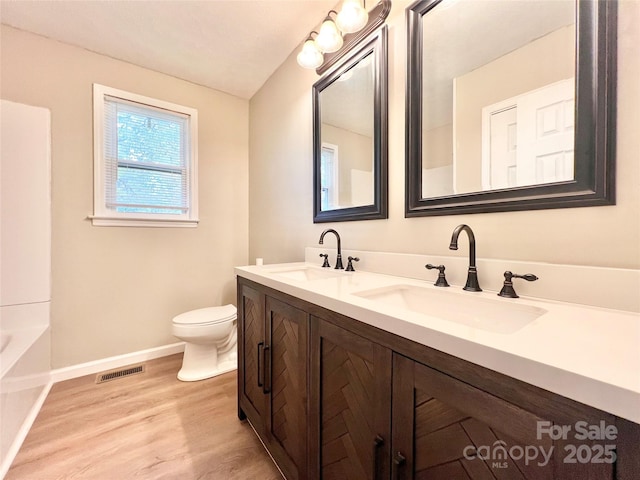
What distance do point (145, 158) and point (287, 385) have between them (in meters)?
2.26

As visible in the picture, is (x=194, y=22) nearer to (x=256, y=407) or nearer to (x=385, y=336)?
(x=385, y=336)

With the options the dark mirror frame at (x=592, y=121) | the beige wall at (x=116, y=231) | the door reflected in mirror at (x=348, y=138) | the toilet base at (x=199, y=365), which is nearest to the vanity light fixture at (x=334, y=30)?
the door reflected in mirror at (x=348, y=138)

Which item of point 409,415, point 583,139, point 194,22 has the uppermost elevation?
point 194,22

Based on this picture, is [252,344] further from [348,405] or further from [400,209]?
[400,209]

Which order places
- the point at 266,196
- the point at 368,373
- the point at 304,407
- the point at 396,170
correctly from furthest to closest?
the point at 266,196
the point at 396,170
the point at 304,407
the point at 368,373

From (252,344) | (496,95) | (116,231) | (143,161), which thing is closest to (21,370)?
(116,231)

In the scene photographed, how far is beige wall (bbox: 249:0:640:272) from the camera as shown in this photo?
705 mm

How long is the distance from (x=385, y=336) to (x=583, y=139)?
0.82 m

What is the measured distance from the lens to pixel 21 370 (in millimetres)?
1440

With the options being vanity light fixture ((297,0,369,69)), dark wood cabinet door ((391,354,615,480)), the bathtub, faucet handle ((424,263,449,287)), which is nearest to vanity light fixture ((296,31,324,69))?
vanity light fixture ((297,0,369,69))

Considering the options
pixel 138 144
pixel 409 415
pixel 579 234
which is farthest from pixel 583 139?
pixel 138 144

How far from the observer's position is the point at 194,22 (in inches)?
70.5

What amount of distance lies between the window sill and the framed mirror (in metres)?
1.35

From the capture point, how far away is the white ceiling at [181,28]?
5.44 ft
